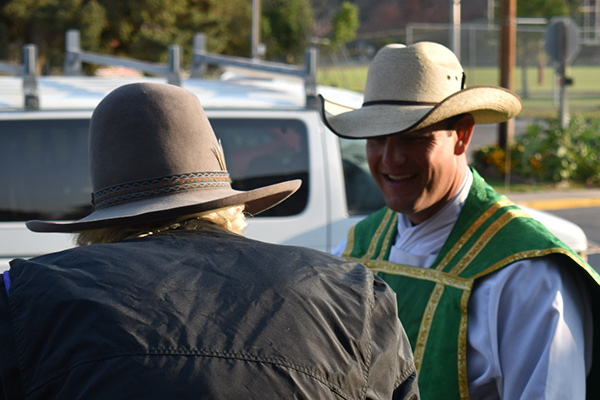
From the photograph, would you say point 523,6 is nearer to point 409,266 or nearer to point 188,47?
point 188,47

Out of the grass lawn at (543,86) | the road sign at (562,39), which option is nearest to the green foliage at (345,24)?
the grass lawn at (543,86)

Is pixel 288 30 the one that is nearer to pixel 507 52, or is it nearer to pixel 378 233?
pixel 507 52

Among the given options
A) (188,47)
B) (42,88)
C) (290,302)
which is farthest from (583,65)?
(290,302)

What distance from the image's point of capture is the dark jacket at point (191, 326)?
1230 millimetres

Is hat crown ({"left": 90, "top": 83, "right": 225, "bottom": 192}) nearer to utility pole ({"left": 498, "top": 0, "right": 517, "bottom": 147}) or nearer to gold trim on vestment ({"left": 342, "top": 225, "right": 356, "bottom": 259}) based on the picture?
gold trim on vestment ({"left": 342, "top": 225, "right": 356, "bottom": 259})

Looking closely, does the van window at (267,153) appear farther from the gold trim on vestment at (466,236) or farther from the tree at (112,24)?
the tree at (112,24)

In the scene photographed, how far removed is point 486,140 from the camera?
69.8 ft

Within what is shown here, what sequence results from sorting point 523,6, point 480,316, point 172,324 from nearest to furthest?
point 172,324, point 480,316, point 523,6

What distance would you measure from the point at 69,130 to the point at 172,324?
318cm

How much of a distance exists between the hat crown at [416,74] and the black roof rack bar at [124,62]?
2.31m

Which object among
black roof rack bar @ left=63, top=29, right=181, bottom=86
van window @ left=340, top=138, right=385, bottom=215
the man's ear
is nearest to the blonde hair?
the man's ear

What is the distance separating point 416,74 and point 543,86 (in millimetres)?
25177

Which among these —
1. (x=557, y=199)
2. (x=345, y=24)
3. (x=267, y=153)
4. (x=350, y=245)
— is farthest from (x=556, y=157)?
(x=345, y=24)

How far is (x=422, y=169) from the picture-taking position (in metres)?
2.48
